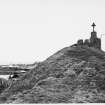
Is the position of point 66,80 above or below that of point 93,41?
below

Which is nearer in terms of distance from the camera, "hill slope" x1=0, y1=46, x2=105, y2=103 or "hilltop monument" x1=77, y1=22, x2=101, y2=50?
"hill slope" x1=0, y1=46, x2=105, y2=103

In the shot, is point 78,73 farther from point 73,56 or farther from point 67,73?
point 73,56

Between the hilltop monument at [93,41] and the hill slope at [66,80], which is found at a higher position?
the hilltop monument at [93,41]

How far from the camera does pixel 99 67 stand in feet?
100

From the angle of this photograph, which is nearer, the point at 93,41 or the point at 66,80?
the point at 66,80

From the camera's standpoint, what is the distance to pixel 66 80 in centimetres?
2881

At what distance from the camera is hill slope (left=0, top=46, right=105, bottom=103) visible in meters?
26.2

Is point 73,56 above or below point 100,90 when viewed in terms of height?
above

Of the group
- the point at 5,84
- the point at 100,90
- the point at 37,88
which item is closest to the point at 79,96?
the point at 100,90

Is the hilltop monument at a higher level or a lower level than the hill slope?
higher

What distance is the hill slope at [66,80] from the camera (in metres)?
26.2

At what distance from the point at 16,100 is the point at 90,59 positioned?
10982 millimetres

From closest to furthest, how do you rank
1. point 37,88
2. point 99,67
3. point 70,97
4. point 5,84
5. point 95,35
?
point 70,97 → point 37,88 → point 99,67 → point 95,35 → point 5,84

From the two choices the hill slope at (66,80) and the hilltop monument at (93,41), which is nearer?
the hill slope at (66,80)
